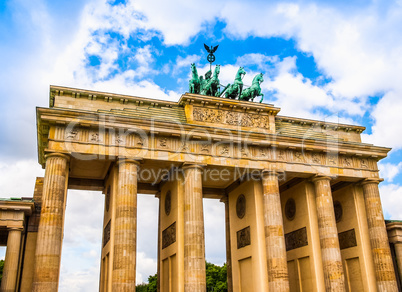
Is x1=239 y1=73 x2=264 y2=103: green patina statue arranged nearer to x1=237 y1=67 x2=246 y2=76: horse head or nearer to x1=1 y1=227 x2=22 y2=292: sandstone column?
x1=237 y1=67 x2=246 y2=76: horse head

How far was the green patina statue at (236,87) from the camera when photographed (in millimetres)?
32156

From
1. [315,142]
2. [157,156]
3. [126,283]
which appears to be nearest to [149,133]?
[157,156]

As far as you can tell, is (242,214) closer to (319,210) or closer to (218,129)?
(319,210)

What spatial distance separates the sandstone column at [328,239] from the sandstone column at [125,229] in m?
13.7

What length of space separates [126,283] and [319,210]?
49.4 feet

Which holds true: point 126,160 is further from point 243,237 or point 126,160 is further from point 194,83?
point 243,237

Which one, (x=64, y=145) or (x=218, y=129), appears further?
(x=218, y=129)

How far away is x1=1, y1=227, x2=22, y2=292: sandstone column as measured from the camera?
23203mm

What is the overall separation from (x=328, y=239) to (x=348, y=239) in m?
4.76

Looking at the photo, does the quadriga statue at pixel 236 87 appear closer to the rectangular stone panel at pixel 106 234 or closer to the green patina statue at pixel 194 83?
the green patina statue at pixel 194 83

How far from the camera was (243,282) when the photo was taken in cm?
3077

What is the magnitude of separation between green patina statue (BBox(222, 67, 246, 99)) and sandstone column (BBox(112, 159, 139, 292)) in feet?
34.3

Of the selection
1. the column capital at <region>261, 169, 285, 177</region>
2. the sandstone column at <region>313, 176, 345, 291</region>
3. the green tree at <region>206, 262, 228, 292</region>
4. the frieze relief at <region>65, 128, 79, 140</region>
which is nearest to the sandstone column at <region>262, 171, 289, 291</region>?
the column capital at <region>261, 169, 285, 177</region>

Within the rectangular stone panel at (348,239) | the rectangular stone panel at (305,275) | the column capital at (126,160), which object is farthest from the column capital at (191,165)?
the rectangular stone panel at (348,239)
